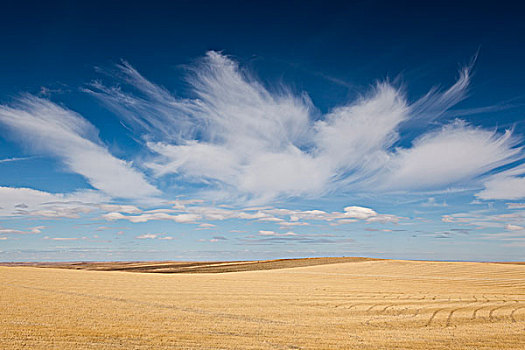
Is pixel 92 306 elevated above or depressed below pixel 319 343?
above

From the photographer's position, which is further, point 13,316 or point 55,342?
point 13,316

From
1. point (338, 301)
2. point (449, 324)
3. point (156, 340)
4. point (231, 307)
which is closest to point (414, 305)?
point (338, 301)

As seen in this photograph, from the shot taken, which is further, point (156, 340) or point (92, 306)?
point (92, 306)

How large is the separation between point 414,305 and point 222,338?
12.2 metres

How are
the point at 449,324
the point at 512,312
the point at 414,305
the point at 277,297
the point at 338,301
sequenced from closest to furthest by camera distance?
the point at 449,324 → the point at 512,312 → the point at 414,305 → the point at 338,301 → the point at 277,297

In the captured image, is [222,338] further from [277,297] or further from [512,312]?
[512,312]

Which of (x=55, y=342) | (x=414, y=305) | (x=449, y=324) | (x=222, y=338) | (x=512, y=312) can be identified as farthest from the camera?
(x=414, y=305)

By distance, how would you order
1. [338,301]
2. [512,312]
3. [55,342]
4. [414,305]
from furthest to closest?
[338,301], [414,305], [512,312], [55,342]

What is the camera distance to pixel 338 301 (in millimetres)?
21281

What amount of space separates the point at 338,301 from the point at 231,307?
639 centimetres

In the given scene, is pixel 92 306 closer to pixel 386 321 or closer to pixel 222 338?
pixel 222 338

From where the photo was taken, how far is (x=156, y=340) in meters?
11.6

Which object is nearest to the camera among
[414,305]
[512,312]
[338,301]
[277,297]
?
[512,312]

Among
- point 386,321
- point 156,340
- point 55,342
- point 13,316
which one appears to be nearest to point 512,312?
point 386,321
